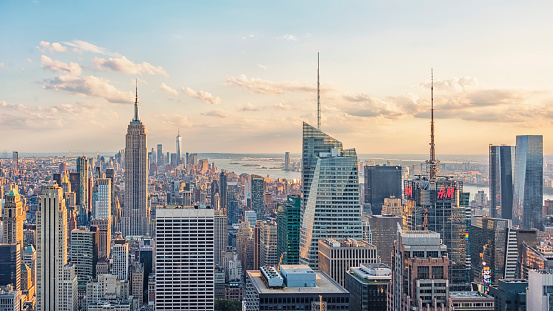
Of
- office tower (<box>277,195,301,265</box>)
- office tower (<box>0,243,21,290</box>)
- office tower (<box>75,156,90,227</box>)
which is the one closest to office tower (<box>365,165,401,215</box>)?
office tower (<box>277,195,301,265</box>)

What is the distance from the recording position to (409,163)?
2230 cm

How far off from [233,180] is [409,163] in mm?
12769

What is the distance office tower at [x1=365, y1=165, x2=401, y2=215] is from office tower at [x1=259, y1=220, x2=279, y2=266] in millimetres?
4283

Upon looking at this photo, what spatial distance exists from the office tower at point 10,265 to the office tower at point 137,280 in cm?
422

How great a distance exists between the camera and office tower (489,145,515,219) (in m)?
26.7

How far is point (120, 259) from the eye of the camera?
28781mm

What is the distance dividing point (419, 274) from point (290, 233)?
14.1 m

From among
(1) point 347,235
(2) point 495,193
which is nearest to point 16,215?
(1) point 347,235

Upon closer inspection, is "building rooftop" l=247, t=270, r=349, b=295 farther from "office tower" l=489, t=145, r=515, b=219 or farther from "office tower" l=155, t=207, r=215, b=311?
"office tower" l=489, t=145, r=515, b=219

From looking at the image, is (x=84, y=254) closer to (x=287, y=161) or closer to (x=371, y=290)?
(x=287, y=161)

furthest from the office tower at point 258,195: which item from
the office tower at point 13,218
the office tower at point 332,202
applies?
the office tower at point 13,218

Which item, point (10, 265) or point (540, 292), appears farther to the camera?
point (10, 265)

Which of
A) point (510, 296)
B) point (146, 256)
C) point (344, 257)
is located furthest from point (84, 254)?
point (510, 296)

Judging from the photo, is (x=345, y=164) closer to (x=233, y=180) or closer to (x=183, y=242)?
(x=183, y=242)
